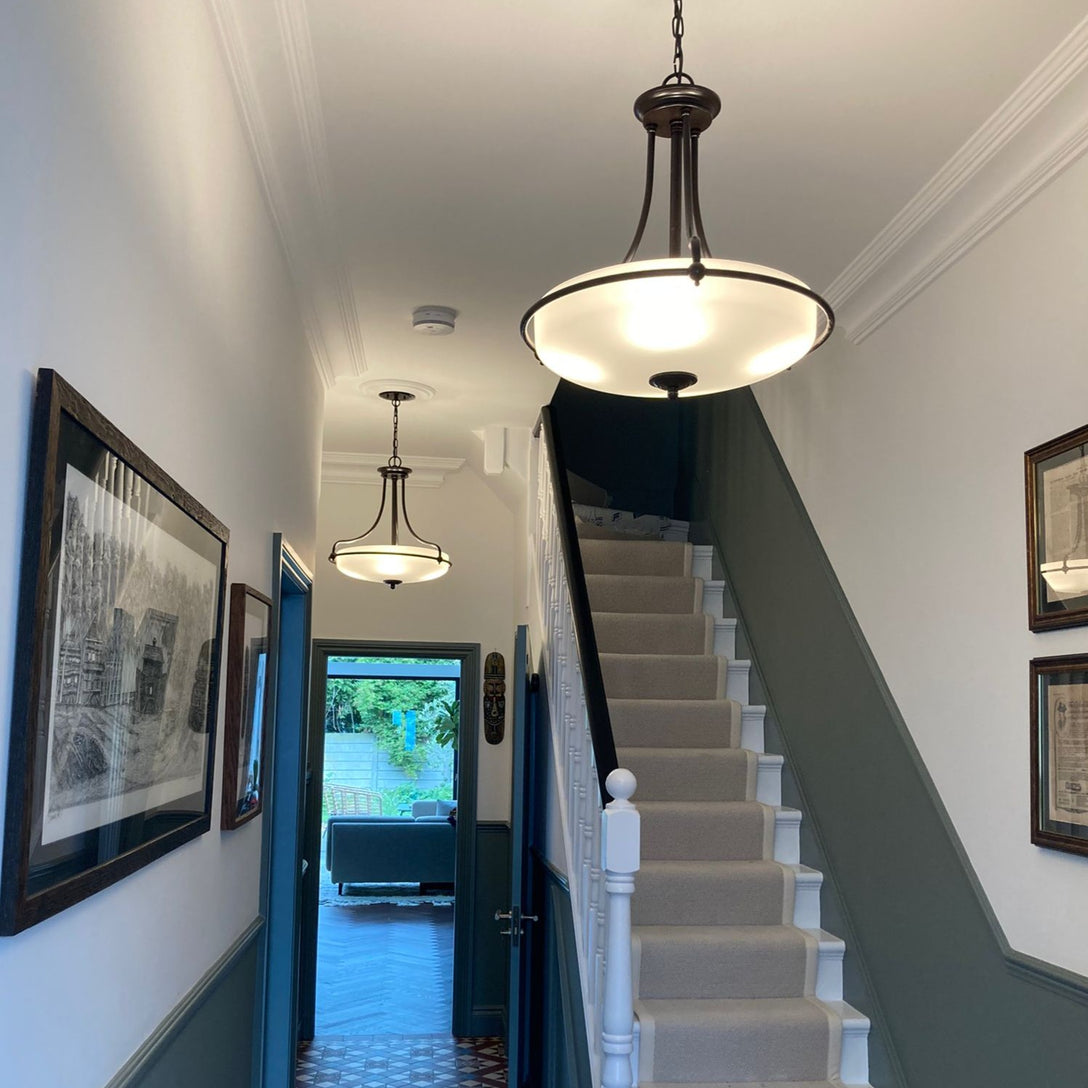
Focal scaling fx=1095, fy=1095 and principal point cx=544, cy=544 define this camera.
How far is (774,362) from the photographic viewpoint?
2213mm

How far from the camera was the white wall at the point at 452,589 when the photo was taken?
664 cm

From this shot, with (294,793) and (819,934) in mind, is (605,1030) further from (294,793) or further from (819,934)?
(294,793)

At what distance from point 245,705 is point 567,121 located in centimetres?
171

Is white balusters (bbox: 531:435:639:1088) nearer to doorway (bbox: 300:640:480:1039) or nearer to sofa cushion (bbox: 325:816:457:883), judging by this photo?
doorway (bbox: 300:640:480:1039)

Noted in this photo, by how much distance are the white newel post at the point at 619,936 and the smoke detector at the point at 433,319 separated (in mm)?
2005

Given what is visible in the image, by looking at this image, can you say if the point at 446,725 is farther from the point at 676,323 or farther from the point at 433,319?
the point at 676,323

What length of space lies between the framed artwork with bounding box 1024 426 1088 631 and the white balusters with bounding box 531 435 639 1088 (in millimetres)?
1140

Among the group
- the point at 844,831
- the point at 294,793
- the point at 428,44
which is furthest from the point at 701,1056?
the point at 428,44

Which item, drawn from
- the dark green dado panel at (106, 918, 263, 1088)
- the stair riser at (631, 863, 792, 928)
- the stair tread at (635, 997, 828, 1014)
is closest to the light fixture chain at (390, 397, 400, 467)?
the stair riser at (631, 863, 792, 928)

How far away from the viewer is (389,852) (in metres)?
10.6

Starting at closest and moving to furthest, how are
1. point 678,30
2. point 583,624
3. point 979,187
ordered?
point 678,30
point 979,187
point 583,624

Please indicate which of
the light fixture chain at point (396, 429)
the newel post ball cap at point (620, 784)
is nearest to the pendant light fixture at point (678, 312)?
the newel post ball cap at point (620, 784)

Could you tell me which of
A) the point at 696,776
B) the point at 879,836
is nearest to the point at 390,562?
the point at 696,776

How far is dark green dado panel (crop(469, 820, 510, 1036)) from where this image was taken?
20.4ft
